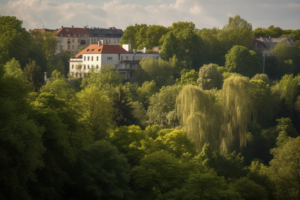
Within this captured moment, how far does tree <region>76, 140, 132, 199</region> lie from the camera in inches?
1199

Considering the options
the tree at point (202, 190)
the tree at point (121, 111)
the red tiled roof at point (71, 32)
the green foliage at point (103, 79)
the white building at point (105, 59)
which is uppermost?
the red tiled roof at point (71, 32)

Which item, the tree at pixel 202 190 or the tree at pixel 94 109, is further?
the tree at pixel 94 109

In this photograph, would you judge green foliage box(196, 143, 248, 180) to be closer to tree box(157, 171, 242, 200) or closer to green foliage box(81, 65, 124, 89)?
tree box(157, 171, 242, 200)

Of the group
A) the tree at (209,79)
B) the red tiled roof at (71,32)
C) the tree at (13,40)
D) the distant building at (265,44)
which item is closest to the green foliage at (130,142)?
the tree at (209,79)

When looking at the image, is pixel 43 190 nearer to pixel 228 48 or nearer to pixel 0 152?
pixel 0 152

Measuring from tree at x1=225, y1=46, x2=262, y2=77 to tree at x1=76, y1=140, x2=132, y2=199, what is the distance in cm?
6778

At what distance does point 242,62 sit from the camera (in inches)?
3809

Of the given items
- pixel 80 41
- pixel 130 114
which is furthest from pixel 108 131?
pixel 80 41

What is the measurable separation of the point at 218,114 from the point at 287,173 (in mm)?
18665

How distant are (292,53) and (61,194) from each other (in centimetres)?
9043

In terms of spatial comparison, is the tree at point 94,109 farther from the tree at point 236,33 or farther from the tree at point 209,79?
the tree at point 236,33

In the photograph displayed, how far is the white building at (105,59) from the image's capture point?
88.1 m

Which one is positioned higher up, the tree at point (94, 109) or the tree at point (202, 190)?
the tree at point (94, 109)

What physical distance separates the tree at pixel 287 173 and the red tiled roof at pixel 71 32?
105390 millimetres
